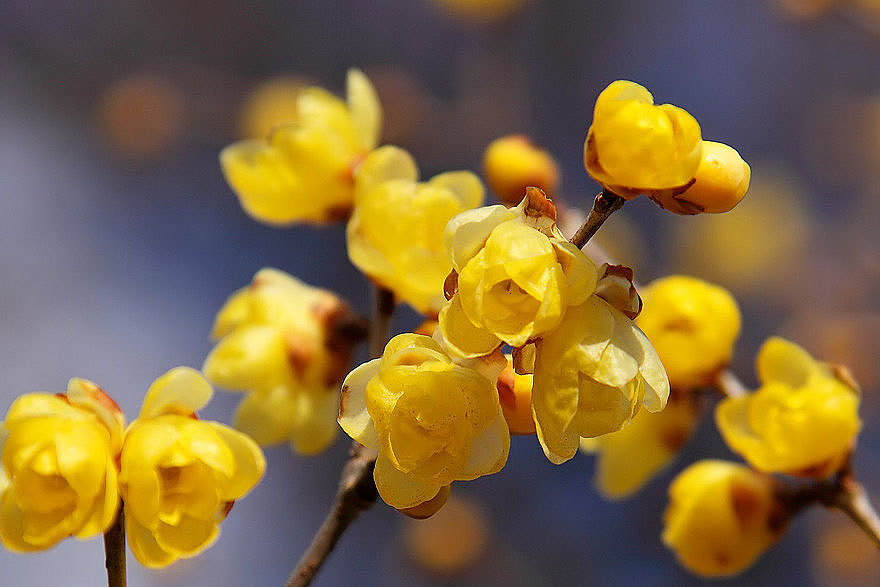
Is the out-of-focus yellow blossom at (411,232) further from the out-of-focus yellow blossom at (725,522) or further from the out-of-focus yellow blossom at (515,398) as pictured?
the out-of-focus yellow blossom at (725,522)

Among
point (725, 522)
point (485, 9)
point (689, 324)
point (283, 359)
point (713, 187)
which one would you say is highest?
point (713, 187)

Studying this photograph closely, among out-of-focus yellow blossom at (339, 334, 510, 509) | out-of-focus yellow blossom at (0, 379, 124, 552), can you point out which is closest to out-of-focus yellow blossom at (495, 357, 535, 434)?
out-of-focus yellow blossom at (339, 334, 510, 509)

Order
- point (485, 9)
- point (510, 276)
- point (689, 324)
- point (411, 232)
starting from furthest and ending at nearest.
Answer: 1. point (485, 9)
2. point (689, 324)
3. point (411, 232)
4. point (510, 276)

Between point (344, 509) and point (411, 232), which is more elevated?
point (411, 232)

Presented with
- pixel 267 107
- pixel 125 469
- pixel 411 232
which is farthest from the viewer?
pixel 267 107

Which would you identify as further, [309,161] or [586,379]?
[309,161]

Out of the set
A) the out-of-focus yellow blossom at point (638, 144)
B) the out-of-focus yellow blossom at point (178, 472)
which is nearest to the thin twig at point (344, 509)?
the out-of-focus yellow blossom at point (178, 472)

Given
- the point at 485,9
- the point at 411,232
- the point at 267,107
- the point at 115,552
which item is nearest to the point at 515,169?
the point at 411,232

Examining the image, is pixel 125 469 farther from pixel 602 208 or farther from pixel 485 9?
pixel 485 9
